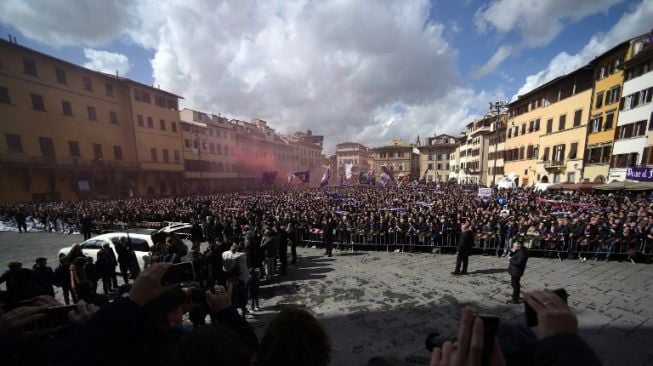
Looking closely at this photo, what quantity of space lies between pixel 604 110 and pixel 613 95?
1.38 meters

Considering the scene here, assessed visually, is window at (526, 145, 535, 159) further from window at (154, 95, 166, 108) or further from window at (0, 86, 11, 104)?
window at (0, 86, 11, 104)

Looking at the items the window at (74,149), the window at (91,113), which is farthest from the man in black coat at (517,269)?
the window at (91,113)

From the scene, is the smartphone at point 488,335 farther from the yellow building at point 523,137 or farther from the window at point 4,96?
the yellow building at point 523,137

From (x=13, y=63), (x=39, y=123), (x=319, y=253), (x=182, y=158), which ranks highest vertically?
(x=13, y=63)

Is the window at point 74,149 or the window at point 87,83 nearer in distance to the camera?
the window at point 74,149

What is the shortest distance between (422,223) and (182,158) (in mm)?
38927

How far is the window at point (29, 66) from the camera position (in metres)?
24.2

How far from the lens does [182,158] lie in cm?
3931

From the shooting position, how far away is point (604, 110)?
958 inches

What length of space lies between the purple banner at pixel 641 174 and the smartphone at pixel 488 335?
27241mm

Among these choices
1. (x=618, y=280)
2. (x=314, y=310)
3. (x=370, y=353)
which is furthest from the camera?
(x=618, y=280)

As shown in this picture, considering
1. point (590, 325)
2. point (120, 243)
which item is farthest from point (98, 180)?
point (590, 325)

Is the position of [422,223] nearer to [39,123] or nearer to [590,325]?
[590,325]

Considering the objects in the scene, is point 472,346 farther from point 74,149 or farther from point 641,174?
point 74,149
